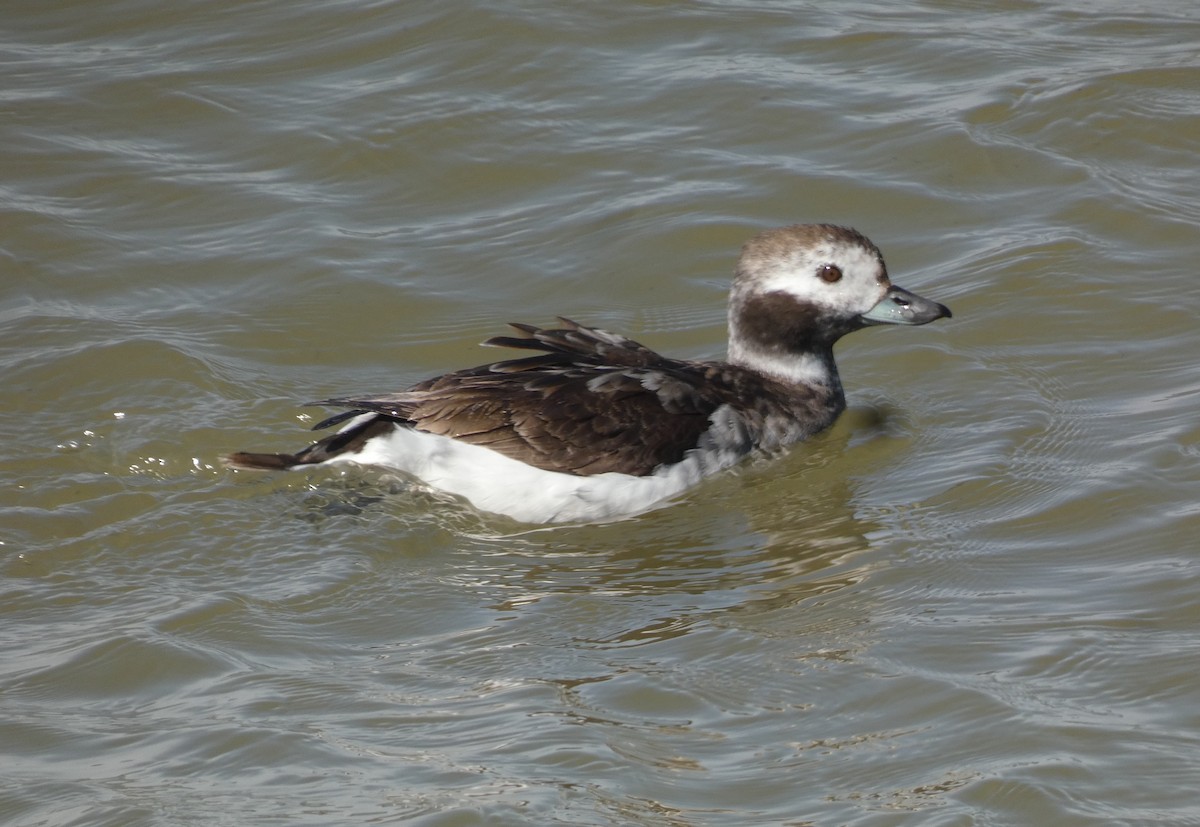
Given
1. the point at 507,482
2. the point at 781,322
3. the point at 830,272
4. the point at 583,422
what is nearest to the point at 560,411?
the point at 583,422

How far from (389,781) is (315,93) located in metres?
6.67

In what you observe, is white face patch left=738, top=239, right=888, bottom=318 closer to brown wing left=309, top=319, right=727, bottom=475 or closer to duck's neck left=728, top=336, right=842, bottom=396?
duck's neck left=728, top=336, right=842, bottom=396

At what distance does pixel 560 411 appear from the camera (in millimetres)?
6883

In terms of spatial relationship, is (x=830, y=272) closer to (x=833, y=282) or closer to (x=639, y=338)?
(x=833, y=282)

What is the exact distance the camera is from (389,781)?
4676 mm

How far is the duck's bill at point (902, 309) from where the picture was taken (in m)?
7.53

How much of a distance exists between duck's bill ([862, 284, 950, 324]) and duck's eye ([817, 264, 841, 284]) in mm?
221

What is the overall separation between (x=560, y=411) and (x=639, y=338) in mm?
1759

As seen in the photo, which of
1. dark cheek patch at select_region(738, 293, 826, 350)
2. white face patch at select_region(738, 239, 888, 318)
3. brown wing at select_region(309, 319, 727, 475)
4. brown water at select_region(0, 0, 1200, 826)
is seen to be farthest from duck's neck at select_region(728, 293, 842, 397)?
brown wing at select_region(309, 319, 727, 475)

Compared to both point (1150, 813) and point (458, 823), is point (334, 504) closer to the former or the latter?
point (458, 823)

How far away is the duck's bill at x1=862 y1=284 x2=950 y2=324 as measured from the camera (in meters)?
7.53

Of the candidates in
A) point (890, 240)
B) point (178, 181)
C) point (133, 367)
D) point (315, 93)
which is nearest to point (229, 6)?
point (315, 93)

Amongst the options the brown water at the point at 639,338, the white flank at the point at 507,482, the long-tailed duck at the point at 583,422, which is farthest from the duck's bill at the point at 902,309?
the white flank at the point at 507,482

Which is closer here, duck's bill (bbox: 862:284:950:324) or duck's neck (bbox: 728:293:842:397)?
duck's bill (bbox: 862:284:950:324)
